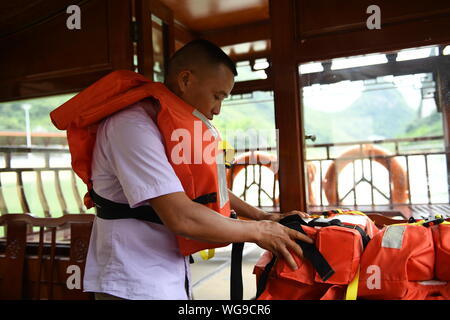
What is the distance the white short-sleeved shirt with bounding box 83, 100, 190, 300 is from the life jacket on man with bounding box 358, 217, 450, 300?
20.1 inches

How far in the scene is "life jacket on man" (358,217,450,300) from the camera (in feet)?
3.20

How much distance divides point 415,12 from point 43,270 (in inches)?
89.7

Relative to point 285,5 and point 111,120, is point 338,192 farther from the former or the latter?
point 111,120

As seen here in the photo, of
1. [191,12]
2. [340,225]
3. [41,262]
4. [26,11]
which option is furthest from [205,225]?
[191,12]

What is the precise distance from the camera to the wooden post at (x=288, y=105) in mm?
1739

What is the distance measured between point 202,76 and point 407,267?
0.75 meters

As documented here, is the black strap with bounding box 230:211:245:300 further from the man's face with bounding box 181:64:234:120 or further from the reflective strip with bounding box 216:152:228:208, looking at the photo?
the man's face with bounding box 181:64:234:120

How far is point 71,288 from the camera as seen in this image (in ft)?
7.00

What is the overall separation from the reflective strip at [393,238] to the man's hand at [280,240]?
190mm

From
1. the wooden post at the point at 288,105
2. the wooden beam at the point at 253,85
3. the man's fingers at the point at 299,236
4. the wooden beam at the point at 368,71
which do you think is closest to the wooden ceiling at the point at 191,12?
the wooden beam at the point at 253,85

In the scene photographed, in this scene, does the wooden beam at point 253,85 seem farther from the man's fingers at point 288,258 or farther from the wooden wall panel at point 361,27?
the man's fingers at point 288,258

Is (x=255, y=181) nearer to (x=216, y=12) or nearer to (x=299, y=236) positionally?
(x=216, y=12)

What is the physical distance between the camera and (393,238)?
102 cm

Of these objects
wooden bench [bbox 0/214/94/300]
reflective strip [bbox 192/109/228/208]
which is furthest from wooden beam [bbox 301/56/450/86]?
wooden bench [bbox 0/214/94/300]
